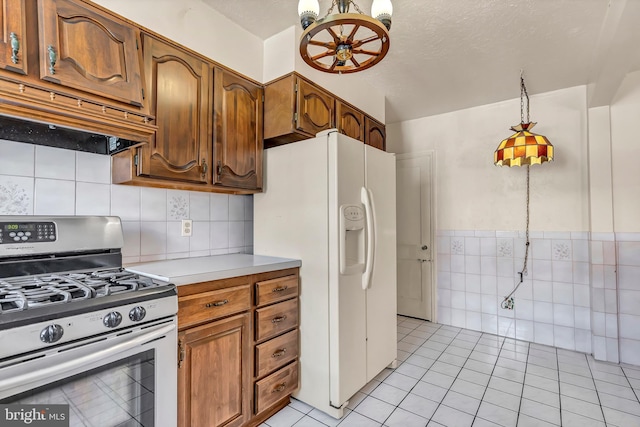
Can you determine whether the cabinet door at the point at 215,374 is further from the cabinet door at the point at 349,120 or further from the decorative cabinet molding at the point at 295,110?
the cabinet door at the point at 349,120

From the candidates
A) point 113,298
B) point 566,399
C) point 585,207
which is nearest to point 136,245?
point 113,298

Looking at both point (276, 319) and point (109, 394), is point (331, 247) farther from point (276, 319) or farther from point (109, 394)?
point (109, 394)

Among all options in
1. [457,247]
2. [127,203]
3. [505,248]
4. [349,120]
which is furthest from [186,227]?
[505,248]

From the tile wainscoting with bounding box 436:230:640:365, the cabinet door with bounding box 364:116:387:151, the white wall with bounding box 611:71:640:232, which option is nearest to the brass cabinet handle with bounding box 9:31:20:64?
the cabinet door with bounding box 364:116:387:151

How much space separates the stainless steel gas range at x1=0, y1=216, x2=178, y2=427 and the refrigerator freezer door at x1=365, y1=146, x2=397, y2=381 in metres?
1.32

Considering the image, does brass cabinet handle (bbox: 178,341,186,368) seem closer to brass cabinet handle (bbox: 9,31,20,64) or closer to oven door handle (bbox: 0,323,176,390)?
oven door handle (bbox: 0,323,176,390)

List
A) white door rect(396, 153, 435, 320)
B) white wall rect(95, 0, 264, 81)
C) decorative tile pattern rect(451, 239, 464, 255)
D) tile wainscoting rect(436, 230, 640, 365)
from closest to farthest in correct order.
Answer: white wall rect(95, 0, 264, 81)
tile wainscoting rect(436, 230, 640, 365)
decorative tile pattern rect(451, 239, 464, 255)
white door rect(396, 153, 435, 320)

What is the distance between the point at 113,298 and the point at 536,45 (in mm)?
2947

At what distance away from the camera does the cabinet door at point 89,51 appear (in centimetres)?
122

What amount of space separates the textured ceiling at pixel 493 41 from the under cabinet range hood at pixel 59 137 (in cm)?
100

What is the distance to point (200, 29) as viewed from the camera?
1.82m

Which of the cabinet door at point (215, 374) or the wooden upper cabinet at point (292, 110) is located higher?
the wooden upper cabinet at point (292, 110)

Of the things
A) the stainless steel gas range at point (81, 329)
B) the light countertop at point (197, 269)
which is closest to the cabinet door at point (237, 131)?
the light countertop at point (197, 269)

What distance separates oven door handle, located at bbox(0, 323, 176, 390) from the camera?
0.90m
